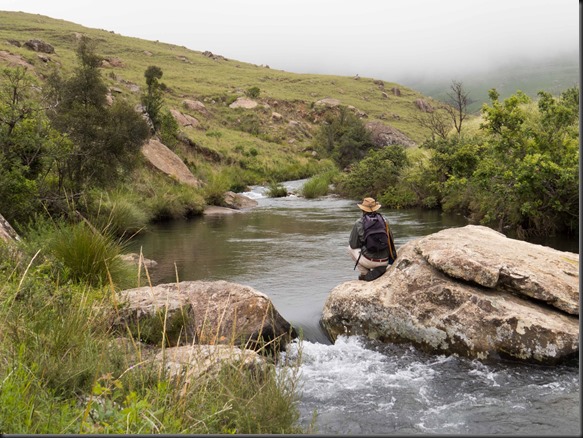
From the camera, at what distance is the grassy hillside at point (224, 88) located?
52.2 m

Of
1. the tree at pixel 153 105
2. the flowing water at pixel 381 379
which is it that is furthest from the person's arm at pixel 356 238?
the tree at pixel 153 105

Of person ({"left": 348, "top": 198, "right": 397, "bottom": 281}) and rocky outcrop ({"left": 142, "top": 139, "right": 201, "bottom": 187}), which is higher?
person ({"left": 348, "top": 198, "right": 397, "bottom": 281})

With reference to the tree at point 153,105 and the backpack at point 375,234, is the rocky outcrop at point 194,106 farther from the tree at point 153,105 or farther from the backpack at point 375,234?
the backpack at point 375,234

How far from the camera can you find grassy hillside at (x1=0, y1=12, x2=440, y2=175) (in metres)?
52.2

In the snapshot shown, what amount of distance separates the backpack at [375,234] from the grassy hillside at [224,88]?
3383 centimetres

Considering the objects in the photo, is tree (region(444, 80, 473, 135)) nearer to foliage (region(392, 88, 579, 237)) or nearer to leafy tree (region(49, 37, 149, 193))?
foliage (region(392, 88, 579, 237))

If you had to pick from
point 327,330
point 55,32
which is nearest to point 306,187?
point 327,330

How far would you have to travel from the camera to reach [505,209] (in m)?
16.6

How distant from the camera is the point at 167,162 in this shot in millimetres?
30062

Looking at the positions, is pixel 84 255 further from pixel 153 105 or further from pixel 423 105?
pixel 423 105

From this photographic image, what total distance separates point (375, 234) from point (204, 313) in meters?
3.53

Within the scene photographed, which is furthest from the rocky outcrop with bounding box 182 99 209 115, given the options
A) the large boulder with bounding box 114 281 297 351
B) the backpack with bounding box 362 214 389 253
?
the large boulder with bounding box 114 281 297 351

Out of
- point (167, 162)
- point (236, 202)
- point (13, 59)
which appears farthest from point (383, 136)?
point (13, 59)

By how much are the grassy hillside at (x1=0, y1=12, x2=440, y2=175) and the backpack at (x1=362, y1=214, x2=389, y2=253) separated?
33.8 meters
